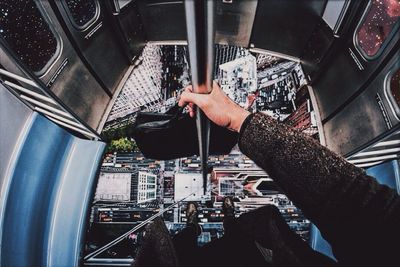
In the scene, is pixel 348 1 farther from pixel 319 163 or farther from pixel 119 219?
pixel 119 219

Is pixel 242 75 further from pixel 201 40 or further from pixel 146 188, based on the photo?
pixel 201 40

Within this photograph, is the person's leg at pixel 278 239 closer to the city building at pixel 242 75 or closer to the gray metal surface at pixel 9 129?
the gray metal surface at pixel 9 129

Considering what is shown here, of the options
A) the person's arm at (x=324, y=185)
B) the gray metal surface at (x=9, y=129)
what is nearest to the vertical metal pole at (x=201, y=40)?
the person's arm at (x=324, y=185)

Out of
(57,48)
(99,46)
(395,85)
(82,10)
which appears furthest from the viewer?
(99,46)

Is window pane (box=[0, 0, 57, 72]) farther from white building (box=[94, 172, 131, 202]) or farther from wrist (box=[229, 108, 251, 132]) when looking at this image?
wrist (box=[229, 108, 251, 132])

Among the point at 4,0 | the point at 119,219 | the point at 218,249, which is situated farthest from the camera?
the point at 119,219

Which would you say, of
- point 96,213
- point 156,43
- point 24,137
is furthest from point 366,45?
point 96,213

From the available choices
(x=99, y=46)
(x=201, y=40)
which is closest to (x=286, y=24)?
(x=99, y=46)
